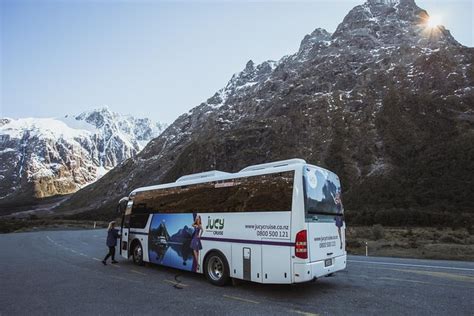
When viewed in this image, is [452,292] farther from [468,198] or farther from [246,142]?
[246,142]

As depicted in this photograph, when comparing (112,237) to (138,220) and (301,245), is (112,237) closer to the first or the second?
(138,220)

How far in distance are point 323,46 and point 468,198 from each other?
475 ft

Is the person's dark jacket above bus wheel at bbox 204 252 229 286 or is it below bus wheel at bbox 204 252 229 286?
above

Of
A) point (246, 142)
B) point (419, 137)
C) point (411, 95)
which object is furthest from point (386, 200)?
point (246, 142)

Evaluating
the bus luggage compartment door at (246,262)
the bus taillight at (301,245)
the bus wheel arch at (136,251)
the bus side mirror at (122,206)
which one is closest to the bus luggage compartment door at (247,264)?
the bus luggage compartment door at (246,262)

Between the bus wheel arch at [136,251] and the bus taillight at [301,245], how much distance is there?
893 centimetres

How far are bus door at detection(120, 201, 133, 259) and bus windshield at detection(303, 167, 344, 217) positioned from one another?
10.3m

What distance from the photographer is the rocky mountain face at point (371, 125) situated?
7575 centimetres

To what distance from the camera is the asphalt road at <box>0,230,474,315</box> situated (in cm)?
859

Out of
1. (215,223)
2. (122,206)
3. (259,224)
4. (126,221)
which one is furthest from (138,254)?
(259,224)

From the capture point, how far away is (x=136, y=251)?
16.4 metres

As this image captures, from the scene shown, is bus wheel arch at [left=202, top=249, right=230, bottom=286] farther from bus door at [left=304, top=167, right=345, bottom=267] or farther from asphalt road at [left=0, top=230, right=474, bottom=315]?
bus door at [left=304, top=167, right=345, bottom=267]

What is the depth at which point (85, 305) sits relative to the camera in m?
9.12

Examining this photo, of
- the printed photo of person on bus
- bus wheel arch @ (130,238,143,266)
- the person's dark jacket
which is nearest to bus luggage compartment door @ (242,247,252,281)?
the printed photo of person on bus
